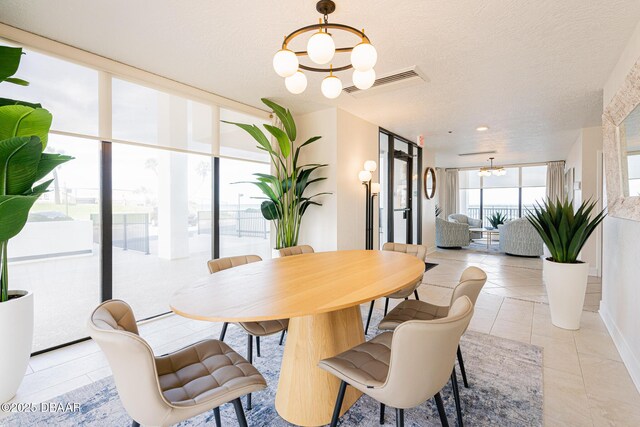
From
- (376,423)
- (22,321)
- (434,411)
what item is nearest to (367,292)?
(376,423)

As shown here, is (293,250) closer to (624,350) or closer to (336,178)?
(336,178)

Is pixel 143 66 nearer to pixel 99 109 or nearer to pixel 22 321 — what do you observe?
pixel 99 109

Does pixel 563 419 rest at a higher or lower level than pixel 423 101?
lower

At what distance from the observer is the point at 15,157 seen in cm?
171

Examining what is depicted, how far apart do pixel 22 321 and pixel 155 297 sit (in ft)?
→ 4.95

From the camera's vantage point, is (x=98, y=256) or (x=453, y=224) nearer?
(x=98, y=256)

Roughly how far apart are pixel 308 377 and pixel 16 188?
6.79 feet

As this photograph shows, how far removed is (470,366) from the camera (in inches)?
87.1

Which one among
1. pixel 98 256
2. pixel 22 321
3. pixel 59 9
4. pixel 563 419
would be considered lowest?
pixel 563 419

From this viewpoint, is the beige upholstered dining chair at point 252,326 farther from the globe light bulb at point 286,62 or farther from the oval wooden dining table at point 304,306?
the globe light bulb at point 286,62

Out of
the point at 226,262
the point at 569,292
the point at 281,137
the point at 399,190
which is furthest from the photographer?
the point at 399,190

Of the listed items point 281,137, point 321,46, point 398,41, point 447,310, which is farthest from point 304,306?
point 281,137

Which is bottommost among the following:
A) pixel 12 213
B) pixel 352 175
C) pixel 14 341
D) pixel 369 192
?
pixel 14 341

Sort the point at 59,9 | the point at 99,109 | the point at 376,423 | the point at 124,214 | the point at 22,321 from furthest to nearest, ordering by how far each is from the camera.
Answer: the point at 124,214 → the point at 99,109 → the point at 59,9 → the point at 22,321 → the point at 376,423
